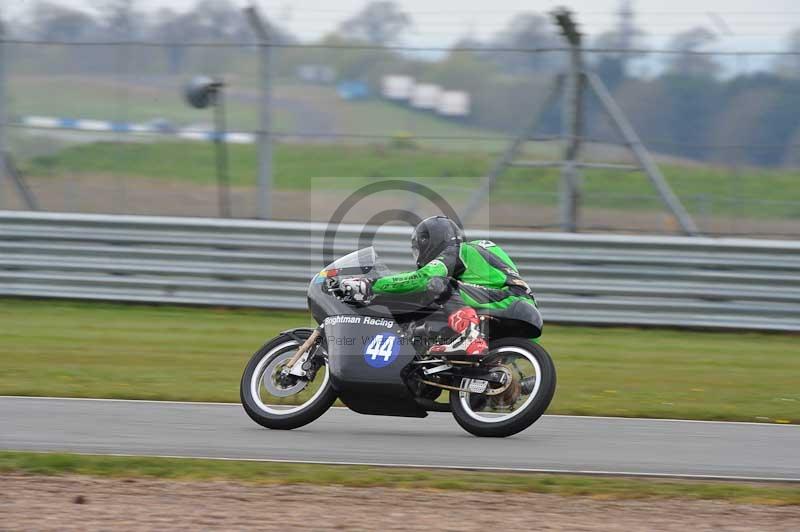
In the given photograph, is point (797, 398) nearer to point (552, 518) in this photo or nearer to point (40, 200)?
point (552, 518)

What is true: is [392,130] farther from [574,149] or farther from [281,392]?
[281,392]

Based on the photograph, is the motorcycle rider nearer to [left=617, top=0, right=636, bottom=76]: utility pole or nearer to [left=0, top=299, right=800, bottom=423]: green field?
[left=0, top=299, right=800, bottom=423]: green field

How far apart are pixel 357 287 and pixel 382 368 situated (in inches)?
21.9

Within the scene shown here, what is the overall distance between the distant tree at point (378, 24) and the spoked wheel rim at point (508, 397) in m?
7.25

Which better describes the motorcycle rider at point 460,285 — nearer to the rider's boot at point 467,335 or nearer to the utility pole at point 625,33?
the rider's boot at point 467,335

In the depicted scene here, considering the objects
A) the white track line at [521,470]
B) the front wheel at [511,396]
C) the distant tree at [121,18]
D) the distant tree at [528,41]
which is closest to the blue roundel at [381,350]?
the front wheel at [511,396]

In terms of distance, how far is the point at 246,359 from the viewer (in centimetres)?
1119

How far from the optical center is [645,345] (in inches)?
488

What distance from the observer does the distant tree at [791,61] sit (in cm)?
1320

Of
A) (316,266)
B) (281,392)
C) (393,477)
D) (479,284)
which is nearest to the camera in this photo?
(393,477)

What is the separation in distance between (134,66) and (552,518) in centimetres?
1044

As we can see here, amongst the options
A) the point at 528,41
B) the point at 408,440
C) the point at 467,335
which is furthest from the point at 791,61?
the point at 408,440

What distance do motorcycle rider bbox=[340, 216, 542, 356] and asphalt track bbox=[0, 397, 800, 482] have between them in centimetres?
73

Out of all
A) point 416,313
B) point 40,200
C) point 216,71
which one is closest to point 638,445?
point 416,313
